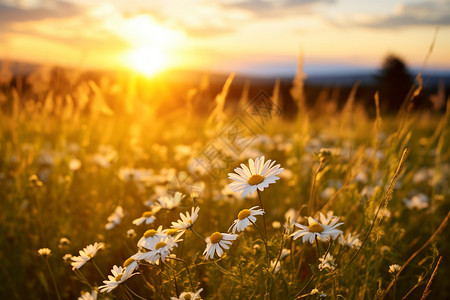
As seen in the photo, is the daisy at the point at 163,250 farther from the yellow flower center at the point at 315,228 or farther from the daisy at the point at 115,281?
the yellow flower center at the point at 315,228

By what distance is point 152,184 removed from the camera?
2.88 meters

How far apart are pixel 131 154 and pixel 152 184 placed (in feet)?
3.71

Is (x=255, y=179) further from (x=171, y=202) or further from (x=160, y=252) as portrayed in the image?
(x=171, y=202)

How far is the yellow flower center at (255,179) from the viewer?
3.91 ft

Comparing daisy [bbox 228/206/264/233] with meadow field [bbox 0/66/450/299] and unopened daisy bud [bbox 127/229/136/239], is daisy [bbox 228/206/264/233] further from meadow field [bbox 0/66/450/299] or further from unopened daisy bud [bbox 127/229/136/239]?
unopened daisy bud [bbox 127/229/136/239]

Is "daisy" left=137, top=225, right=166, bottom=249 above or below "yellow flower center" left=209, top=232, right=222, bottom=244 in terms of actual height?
below

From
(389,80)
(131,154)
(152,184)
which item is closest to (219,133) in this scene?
(152,184)

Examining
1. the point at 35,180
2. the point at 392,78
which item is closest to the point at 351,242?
the point at 35,180

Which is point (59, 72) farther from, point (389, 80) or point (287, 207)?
point (389, 80)

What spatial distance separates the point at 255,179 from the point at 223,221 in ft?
3.90

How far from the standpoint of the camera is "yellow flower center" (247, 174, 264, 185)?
Answer: 119cm

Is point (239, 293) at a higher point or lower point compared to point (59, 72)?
lower

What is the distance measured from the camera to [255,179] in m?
1.19

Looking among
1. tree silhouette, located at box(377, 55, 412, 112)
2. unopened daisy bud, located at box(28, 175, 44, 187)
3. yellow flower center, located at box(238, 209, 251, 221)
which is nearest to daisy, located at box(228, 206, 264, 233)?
yellow flower center, located at box(238, 209, 251, 221)
